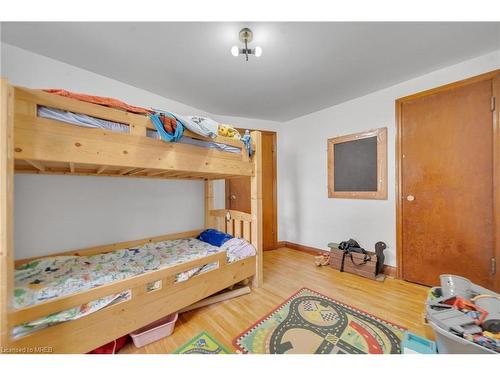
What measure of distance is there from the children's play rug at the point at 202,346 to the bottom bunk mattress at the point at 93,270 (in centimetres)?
41

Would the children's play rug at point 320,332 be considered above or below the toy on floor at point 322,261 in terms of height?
below

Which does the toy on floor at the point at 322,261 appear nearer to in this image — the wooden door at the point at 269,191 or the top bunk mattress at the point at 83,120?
the wooden door at the point at 269,191

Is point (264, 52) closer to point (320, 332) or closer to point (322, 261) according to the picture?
point (320, 332)

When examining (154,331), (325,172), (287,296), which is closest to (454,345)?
(287,296)

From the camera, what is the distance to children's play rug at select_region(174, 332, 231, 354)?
1.23m

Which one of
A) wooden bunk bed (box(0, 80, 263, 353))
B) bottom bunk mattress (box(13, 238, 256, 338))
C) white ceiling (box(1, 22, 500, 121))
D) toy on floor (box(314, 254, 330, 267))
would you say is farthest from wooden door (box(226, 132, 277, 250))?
wooden bunk bed (box(0, 80, 263, 353))

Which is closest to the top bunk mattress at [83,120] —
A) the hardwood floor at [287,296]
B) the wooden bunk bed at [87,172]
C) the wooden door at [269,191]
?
the wooden bunk bed at [87,172]

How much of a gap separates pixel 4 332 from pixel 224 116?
297 cm

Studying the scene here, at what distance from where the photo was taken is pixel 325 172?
9.80ft

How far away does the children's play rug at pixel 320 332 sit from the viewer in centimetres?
125

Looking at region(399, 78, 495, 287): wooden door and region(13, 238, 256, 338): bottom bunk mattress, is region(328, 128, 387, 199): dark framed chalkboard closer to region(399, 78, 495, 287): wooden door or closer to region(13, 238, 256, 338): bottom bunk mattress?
region(399, 78, 495, 287): wooden door

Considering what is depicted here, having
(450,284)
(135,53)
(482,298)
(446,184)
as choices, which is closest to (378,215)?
(446,184)

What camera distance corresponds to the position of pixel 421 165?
2.09m
